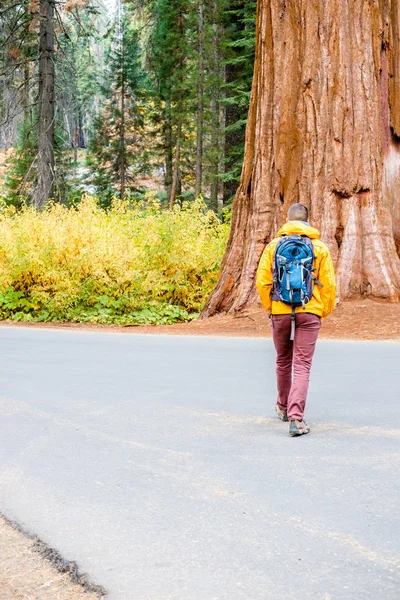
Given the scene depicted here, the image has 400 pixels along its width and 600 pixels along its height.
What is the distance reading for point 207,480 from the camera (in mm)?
5203

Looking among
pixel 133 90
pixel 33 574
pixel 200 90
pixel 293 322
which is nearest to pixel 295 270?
pixel 293 322

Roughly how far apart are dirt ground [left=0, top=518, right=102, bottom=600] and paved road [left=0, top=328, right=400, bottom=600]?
10cm

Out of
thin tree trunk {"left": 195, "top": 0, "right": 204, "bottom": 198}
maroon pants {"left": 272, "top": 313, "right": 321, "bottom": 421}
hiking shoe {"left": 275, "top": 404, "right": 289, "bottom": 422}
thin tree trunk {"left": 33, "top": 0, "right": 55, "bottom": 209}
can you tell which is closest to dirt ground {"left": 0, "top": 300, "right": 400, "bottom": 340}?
hiking shoe {"left": 275, "top": 404, "right": 289, "bottom": 422}

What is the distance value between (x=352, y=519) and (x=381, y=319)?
29.9 feet

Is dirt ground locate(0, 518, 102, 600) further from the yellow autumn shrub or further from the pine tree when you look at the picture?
the pine tree

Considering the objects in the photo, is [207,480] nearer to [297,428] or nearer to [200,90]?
[297,428]

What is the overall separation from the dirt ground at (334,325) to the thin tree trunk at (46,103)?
12.7m

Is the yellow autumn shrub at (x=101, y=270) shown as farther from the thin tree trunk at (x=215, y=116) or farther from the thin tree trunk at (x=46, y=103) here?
the thin tree trunk at (x=215, y=116)

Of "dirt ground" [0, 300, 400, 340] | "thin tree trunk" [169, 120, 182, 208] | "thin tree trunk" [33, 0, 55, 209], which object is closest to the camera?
"dirt ground" [0, 300, 400, 340]

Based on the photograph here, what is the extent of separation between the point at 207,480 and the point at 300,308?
191 cm

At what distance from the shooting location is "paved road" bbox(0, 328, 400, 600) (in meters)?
3.71

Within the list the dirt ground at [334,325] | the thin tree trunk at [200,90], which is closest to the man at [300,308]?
the dirt ground at [334,325]

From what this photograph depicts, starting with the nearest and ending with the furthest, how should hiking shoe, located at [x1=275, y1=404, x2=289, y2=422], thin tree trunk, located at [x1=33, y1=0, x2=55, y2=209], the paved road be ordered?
the paved road
hiking shoe, located at [x1=275, y1=404, x2=289, y2=422]
thin tree trunk, located at [x1=33, y1=0, x2=55, y2=209]

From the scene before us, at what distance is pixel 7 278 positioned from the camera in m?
17.4
